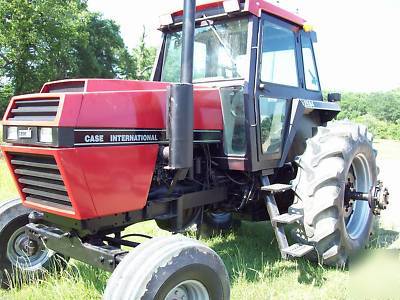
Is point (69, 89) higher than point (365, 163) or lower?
higher

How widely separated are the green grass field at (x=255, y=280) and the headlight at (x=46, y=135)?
1301 mm

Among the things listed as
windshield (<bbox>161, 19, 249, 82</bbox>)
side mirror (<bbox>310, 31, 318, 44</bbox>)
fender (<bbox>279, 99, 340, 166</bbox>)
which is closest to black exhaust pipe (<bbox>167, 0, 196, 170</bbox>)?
windshield (<bbox>161, 19, 249, 82</bbox>)

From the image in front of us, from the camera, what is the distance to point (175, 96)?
3117 mm

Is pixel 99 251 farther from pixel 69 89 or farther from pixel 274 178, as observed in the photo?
pixel 274 178

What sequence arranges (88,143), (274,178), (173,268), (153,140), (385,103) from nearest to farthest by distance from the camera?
(173,268), (88,143), (153,140), (274,178), (385,103)

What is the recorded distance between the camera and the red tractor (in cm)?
291

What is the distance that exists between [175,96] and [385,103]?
42.6 meters

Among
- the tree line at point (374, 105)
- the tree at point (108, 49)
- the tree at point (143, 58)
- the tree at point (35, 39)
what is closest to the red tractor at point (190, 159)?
the tree at point (35, 39)

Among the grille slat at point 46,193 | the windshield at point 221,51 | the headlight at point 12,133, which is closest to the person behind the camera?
the grille slat at point 46,193

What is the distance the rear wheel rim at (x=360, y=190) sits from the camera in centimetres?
473

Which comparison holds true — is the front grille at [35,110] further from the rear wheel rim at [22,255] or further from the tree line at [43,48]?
the tree line at [43,48]

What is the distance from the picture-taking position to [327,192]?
3.95 metres

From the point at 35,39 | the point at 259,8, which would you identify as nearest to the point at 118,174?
the point at 259,8

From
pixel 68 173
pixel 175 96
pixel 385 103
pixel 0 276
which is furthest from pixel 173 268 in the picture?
pixel 385 103
